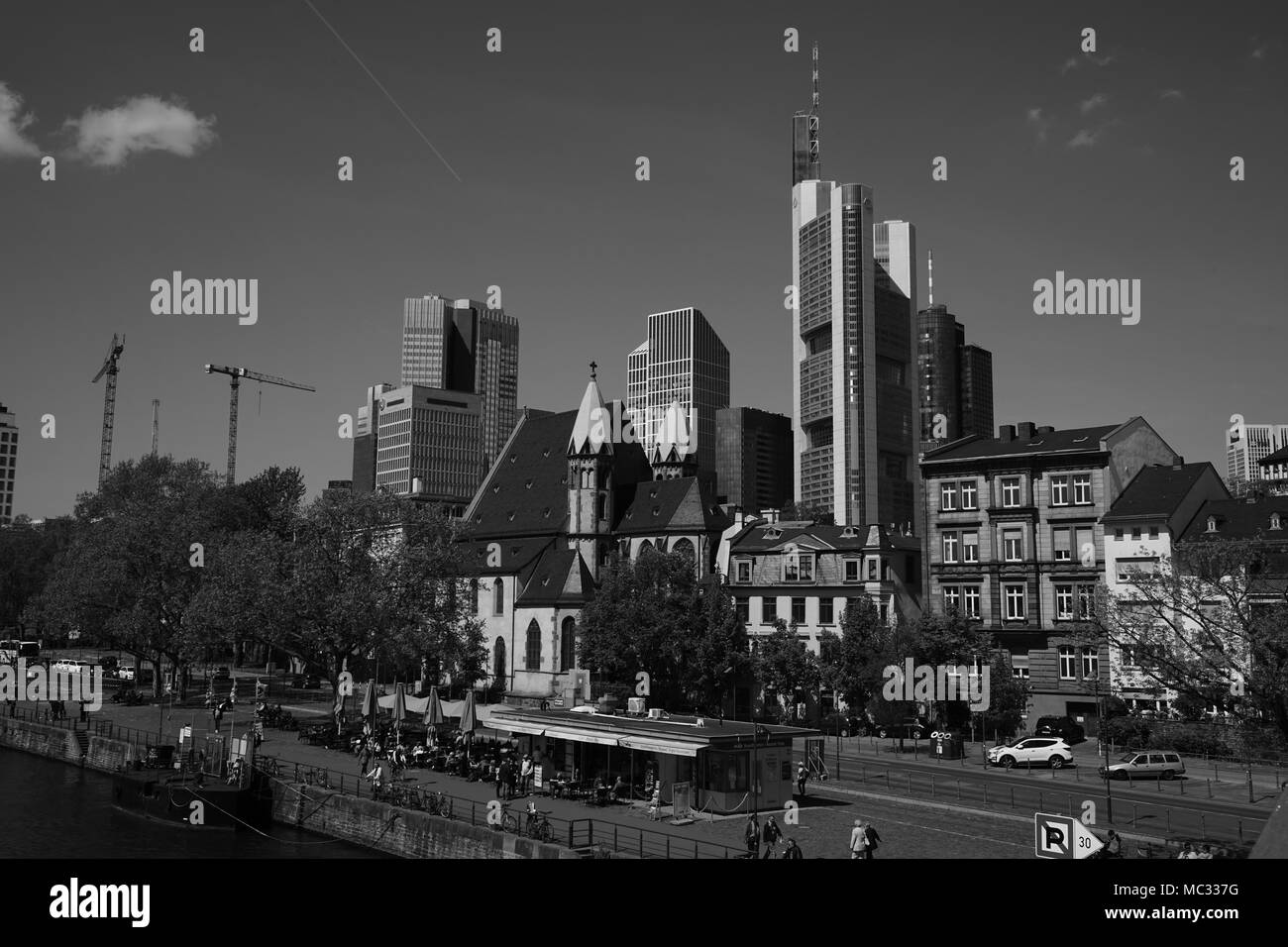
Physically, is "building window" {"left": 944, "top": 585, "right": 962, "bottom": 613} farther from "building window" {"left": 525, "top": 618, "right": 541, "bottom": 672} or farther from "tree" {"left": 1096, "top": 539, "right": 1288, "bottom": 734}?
"building window" {"left": 525, "top": 618, "right": 541, "bottom": 672}

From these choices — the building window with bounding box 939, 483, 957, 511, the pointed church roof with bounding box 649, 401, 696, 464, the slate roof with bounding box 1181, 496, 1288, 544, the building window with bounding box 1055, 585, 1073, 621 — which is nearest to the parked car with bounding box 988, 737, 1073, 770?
the slate roof with bounding box 1181, 496, 1288, 544

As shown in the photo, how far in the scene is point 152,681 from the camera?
104125 mm

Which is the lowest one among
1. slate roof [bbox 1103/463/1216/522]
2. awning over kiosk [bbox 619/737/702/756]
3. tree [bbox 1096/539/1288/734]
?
awning over kiosk [bbox 619/737/702/756]

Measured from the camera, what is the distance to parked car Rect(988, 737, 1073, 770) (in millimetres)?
51219

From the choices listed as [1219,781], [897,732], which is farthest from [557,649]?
[1219,781]

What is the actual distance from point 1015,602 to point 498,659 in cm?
4483

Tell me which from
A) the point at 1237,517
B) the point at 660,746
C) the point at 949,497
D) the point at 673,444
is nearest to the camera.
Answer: the point at 660,746

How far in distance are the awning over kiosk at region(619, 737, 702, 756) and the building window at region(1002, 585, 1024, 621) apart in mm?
37064

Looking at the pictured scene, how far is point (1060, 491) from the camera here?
6962 centimetres

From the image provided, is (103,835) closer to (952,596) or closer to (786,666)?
(786,666)

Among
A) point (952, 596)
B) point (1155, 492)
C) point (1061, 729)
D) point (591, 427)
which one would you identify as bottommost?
point (1061, 729)

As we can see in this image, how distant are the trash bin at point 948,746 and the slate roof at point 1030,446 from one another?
22.2m

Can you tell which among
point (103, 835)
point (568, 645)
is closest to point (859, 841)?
point (103, 835)
